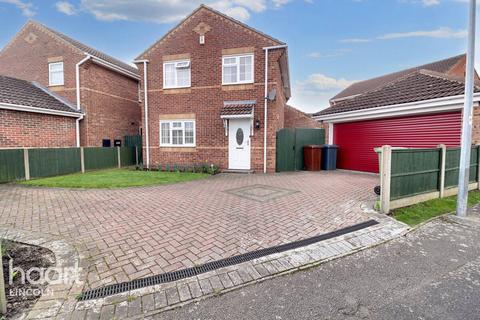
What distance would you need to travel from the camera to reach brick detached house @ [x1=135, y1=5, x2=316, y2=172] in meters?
11.1

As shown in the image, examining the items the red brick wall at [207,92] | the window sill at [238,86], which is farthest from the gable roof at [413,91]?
the window sill at [238,86]

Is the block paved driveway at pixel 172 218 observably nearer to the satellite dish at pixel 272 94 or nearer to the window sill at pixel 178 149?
the window sill at pixel 178 149

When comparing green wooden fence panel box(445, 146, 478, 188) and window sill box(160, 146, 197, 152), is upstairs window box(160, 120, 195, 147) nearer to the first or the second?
window sill box(160, 146, 197, 152)

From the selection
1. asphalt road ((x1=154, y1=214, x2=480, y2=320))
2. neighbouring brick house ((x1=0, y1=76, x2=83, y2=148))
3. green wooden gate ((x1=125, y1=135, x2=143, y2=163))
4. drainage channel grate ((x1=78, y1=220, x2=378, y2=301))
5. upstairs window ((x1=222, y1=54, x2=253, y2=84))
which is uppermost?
upstairs window ((x1=222, y1=54, x2=253, y2=84))

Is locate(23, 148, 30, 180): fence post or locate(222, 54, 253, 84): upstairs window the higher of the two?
locate(222, 54, 253, 84): upstairs window

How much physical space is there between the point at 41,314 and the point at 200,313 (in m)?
1.47

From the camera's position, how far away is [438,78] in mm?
9414

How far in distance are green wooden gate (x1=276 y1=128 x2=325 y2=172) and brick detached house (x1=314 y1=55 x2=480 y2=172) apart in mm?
1540

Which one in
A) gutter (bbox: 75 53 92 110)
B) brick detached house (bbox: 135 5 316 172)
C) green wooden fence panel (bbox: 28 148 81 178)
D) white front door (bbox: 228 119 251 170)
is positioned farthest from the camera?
gutter (bbox: 75 53 92 110)

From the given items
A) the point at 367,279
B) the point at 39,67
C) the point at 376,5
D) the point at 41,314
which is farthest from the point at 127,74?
the point at 367,279

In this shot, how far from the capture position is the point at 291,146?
11.7 m

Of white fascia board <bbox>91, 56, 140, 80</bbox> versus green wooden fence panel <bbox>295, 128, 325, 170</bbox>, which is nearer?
green wooden fence panel <bbox>295, 128, 325, 170</bbox>

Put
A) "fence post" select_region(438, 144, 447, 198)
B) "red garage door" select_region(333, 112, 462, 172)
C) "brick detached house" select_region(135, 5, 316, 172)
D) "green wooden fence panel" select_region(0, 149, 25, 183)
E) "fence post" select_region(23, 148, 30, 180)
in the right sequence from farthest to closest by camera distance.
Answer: "brick detached house" select_region(135, 5, 316, 172) → "fence post" select_region(23, 148, 30, 180) → "green wooden fence panel" select_region(0, 149, 25, 183) → "red garage door" select_region(333, 112, 462, 172) → "fence post" select_region(438, 144, 447, 198)

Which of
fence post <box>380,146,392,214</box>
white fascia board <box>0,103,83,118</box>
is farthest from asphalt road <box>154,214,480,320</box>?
white fascia board <box>0,103,83,118</box>
